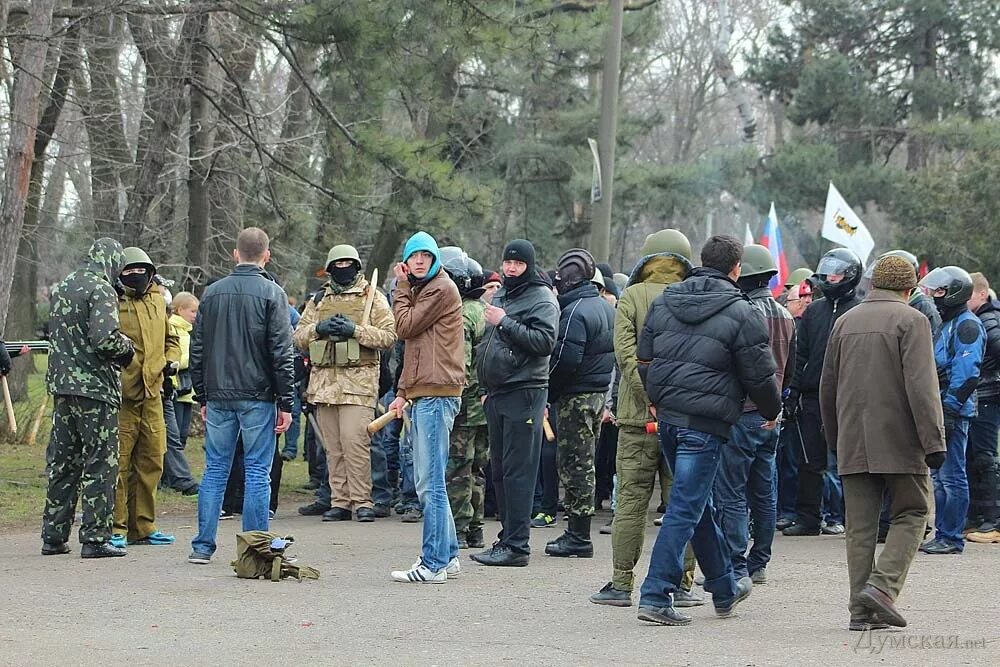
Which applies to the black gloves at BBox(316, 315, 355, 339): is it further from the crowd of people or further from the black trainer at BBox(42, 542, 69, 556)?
the black trainer at BBox(42, 542, 69, 556)

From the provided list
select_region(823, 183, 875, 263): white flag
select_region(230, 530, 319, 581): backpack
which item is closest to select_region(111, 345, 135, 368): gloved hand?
select_region(230, 530, 319, 581): backpack

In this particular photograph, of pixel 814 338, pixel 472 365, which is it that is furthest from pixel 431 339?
pixel 814 338

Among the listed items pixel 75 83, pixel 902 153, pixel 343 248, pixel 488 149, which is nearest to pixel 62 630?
pixel 343 248

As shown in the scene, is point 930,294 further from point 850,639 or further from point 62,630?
point 62,630

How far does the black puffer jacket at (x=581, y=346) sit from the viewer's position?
32.3 feet

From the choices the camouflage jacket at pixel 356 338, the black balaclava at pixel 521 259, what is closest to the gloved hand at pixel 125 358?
the camouflage jacket at pixel 356 338

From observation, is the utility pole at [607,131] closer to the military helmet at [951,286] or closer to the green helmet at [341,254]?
the green helmet at [341,254]

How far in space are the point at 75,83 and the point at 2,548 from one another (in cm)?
1189

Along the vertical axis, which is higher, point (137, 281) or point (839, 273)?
point (839, 273)

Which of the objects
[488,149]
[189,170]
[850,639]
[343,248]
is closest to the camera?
[850,639]

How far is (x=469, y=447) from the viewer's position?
10.4 metres

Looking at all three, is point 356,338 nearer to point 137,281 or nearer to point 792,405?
point 137,281

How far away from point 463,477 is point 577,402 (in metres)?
1.03

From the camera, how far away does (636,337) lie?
8406 millimetres
